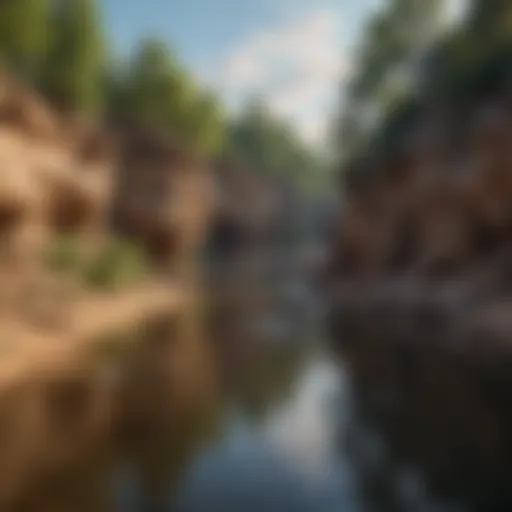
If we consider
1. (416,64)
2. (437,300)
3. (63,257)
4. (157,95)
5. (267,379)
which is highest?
(157,95)

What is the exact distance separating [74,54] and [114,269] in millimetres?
19081

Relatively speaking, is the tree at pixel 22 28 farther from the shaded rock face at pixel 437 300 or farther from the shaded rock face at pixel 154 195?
the shaded rock face at pixel 437 300

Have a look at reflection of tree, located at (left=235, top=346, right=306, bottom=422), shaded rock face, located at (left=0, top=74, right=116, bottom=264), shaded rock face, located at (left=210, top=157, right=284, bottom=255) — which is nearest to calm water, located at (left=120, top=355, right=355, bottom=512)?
reflection of tree, located at (left=235, top=346, right=306, bottom=422)

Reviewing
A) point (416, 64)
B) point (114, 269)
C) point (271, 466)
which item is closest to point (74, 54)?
point (114, 269)

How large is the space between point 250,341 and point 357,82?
124 ft

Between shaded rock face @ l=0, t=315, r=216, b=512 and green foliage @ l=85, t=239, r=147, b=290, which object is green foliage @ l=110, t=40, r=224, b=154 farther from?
shaded rock face @ l=0, t=315, r=216, b=512

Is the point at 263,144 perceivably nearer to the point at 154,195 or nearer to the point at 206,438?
the point at 154,195

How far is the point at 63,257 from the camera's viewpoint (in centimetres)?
3077

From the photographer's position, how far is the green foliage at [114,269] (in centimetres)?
3222

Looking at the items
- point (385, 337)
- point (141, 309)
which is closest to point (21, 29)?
point (141, 309)

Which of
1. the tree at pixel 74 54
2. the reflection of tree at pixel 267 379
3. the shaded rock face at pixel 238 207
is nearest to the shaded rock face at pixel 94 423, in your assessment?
the reflection of tree at pixel 267 379

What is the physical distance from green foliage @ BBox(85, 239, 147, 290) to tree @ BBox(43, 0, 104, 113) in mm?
13725

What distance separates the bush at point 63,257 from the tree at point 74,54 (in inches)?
715

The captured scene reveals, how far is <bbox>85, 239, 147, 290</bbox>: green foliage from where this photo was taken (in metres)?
32.2
